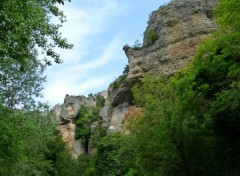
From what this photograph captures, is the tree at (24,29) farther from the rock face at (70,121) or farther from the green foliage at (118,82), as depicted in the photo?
the rock face at (70,121)

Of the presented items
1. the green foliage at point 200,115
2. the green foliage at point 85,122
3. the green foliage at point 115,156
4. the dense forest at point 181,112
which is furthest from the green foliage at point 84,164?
the green foliage at point 200,115

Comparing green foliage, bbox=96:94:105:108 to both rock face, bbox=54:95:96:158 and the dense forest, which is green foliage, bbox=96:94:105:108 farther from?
the dense forest

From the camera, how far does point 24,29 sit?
917 cm

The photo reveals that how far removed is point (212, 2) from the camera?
36750 millimetres

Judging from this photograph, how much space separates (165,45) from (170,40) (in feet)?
2.27

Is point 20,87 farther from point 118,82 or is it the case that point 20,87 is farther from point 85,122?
point 85,122

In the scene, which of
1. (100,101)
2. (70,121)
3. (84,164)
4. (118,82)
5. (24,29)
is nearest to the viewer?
(24,29)

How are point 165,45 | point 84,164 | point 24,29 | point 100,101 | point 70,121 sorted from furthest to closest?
point 100,101
point 70,121
point 84,164
point 165,45
point 24,29

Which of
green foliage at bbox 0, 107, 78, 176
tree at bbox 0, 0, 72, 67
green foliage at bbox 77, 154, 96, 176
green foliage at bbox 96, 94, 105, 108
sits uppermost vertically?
green foliage at bbox 96, 94, 105, 108

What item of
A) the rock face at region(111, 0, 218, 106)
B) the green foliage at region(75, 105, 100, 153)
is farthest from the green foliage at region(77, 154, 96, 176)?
the rock face at region(111, 0, 218, 106)

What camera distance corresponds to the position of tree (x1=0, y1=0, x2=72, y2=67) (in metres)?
8.84

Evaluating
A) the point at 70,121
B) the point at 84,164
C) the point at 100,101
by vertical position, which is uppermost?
the point at 100,101

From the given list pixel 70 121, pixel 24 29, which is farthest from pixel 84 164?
pixel 24 29

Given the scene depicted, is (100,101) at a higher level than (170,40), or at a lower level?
lower
